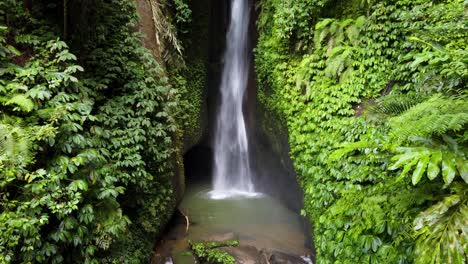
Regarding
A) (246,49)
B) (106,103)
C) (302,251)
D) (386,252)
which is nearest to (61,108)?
(106,103)

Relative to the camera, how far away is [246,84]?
12211 mm

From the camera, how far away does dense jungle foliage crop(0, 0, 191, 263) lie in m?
3.72

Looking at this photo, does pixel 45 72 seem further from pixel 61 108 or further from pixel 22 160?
pixel 22 160

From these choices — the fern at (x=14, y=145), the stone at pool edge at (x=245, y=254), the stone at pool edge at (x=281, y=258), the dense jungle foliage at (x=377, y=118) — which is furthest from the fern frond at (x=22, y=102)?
the stone at pool edge at (x=281, y=258)

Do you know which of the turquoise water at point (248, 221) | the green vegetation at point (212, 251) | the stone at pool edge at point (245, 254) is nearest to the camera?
the green vegetation at point (212, 251)

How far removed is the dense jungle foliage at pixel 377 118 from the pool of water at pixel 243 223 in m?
2.14

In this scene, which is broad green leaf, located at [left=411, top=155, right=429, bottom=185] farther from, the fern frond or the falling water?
the falling water

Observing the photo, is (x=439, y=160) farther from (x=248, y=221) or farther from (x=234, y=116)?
(x=234, y=116)

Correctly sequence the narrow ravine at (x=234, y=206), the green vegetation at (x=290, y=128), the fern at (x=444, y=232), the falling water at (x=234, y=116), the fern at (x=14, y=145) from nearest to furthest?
1. the fern at (x=444, y=232)
2. the green vegetation at (x=290, y=128)
3. the fern at (x=14, y=145)
4. the narrow ravine at (x=234, y=206)
5. the falling water at (x=234, y=116)

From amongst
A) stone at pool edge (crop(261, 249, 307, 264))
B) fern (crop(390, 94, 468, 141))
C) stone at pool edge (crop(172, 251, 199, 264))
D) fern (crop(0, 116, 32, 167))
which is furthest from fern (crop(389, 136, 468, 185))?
stone at pool edge (crop(172, 251, 199, 264))

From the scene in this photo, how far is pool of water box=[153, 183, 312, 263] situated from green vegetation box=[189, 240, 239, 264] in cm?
36

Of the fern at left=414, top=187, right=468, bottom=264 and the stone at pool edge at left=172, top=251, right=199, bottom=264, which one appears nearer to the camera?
the fern at left=414, top=187, right=468, bottom=264

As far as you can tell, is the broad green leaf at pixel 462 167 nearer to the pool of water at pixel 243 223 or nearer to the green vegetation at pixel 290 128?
the green vegetation at pixel 290 128

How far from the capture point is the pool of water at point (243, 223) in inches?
290
